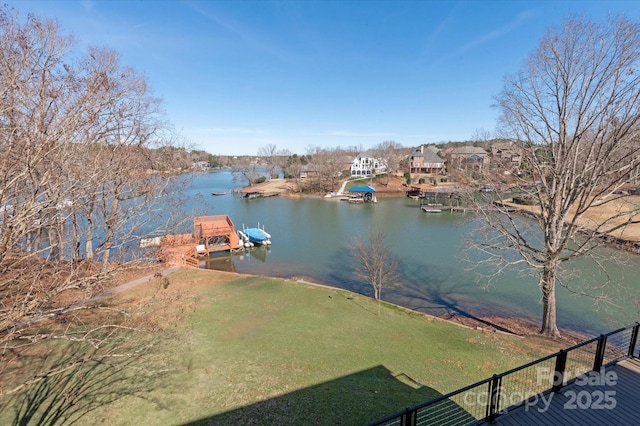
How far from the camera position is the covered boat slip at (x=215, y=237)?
78.2 ft

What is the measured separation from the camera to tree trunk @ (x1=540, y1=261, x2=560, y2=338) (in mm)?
10086

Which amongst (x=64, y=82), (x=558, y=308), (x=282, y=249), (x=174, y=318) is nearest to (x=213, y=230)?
(x=282, y=249)

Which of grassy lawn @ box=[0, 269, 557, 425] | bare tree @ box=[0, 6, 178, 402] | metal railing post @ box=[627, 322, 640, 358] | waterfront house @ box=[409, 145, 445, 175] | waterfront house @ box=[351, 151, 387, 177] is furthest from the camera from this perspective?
waterfront house @ box=[351, 151, 387, 177]

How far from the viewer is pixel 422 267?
19781 millimetres

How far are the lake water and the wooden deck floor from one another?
7.02 metres

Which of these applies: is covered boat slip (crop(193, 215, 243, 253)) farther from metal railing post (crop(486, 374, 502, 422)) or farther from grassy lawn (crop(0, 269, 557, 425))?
metal railing post (crop(486, 374, 502, 422))

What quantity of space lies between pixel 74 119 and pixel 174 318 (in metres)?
8.04

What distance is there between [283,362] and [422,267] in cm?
1385

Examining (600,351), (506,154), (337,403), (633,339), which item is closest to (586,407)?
(600,351)

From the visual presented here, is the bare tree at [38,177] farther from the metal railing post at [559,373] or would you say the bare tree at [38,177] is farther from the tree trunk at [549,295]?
the tree trunk at [549,295]

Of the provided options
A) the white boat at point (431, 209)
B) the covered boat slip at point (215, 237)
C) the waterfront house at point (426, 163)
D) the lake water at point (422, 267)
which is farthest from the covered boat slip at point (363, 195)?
the covered boat slip at point (215, 237)

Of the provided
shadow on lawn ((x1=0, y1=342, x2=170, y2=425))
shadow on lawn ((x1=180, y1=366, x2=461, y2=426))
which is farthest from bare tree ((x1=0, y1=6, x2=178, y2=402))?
shadow on lawn ((x1=180, y1=366, x2=461, y2=426))

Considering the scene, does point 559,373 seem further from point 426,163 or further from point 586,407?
point 426,163

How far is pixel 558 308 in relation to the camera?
14.1 meters
